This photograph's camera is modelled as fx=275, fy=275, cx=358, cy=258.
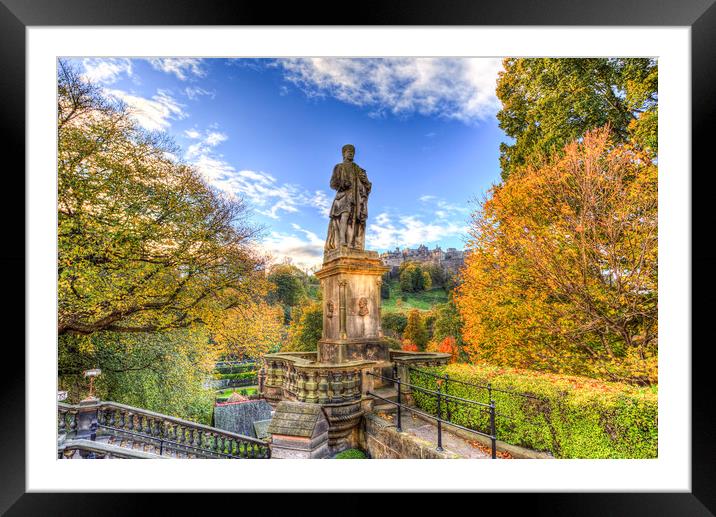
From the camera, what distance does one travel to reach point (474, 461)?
9.11ft

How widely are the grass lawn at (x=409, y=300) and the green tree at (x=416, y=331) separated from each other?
0.42 metres

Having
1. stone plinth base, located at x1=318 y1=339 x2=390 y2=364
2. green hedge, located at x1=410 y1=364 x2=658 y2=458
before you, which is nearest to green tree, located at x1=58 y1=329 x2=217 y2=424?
stone plinth base, located at x1=318 y1=339 x2=390 y2=364

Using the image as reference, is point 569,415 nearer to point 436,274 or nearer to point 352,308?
point 352,308

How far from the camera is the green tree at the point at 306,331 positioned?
38.7ft

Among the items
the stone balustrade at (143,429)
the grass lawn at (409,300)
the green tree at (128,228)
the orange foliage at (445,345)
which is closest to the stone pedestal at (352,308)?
the green tree at (128,228)

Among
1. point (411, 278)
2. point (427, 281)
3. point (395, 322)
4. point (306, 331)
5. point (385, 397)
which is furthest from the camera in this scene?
point (395, 322)

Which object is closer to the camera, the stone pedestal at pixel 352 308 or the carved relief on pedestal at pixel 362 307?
the stone pedestal at pixel 352 308

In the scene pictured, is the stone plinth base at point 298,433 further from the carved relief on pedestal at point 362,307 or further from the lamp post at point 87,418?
the lamp post at point 87,418

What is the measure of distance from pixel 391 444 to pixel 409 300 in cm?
1144

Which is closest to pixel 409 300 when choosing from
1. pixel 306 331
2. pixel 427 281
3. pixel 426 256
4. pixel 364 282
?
pixel 427 281

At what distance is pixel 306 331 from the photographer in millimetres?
12031

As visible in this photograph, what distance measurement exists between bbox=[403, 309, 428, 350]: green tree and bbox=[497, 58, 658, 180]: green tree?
8.83 m

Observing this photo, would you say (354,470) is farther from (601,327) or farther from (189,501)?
(601,327)

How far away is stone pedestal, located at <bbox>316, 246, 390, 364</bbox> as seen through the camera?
16.0 ft
